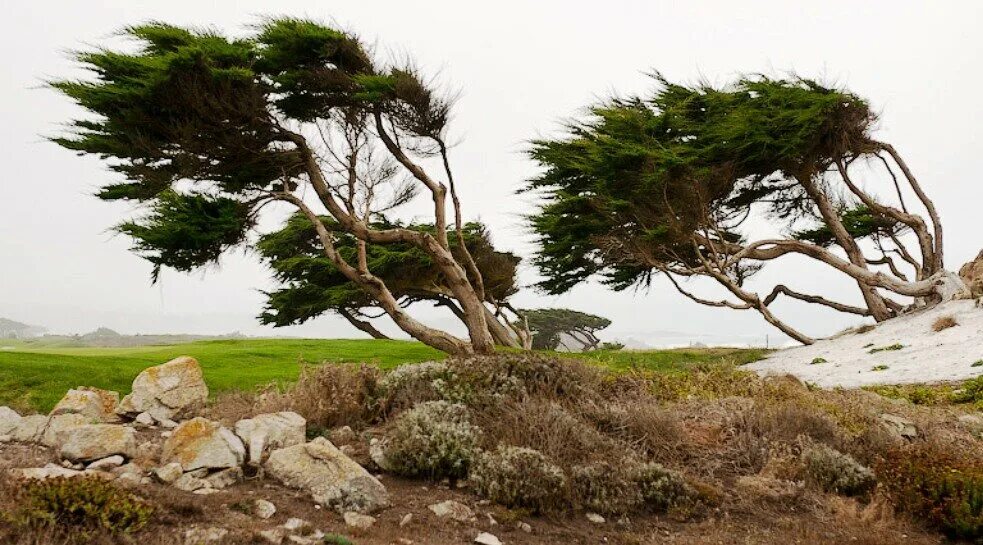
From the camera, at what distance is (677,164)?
2206 cm

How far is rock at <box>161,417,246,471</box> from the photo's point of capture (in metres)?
5.89

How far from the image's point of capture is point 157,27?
14.7 m

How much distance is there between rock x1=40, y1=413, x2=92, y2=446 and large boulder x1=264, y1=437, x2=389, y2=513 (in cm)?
256

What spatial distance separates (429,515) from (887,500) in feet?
15.0

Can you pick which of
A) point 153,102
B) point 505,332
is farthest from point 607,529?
point 505,332

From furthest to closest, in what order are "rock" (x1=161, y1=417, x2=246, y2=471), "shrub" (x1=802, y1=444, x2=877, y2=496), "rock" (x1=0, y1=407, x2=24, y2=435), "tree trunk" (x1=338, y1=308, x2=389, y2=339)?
"tree trunk" (x1=338, y1=308, x2=389, y2=339)
"rock" (x1=0, y1=407, x2=24, y2=435)
"shrub" (x1=802, y1=444, x2=877, y2=496)
"rock" (x1=161, y1=417, x2=246, y2=471)

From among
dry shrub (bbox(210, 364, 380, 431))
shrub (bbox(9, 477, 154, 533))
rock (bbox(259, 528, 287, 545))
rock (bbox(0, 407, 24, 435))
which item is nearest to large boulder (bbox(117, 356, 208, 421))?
dry shrub (bbox(210, 364, 380, 431))

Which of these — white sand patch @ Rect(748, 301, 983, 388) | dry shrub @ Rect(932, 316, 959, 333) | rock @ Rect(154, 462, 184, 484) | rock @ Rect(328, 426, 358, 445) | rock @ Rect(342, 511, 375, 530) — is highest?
dry shrub @ Rect(932, 316, 959, 333)

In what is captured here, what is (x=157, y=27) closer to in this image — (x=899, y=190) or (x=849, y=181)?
(x=849, y=181)

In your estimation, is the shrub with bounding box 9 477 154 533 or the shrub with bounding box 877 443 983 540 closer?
the shrub with bounding box 9 477 154 533

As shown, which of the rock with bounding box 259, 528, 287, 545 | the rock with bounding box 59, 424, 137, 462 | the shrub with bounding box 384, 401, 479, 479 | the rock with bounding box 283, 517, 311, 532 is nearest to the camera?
the rock with bounding box 259, 528, 287, 545

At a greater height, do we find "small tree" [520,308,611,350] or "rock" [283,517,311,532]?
"small tree" [520,308,611,350]

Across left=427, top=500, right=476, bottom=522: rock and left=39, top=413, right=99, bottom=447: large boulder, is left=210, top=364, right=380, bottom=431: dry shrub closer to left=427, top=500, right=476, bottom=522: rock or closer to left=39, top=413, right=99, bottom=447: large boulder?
left=39, top=413, right=99, bottom=447: large boulder

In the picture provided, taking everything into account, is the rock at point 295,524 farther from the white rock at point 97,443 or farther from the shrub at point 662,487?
the shrub at point 662,487
